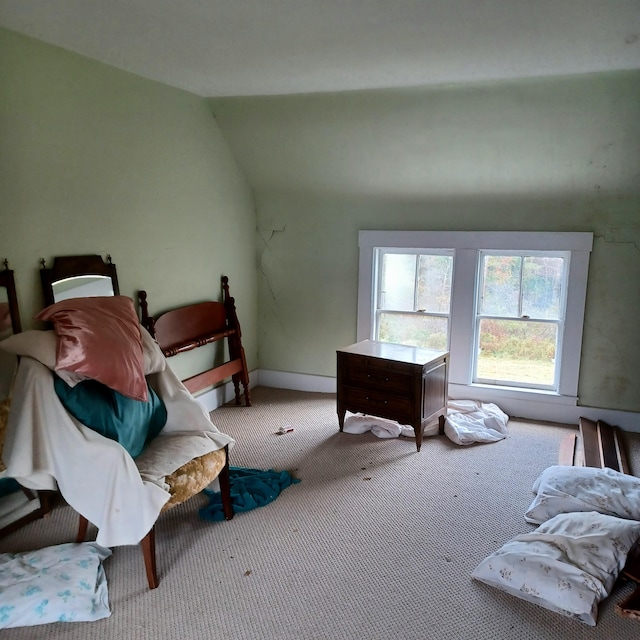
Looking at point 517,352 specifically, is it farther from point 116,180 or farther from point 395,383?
point 116,180

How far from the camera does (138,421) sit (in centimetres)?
245

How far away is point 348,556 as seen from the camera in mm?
2461

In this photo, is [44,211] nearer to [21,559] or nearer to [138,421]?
[138,421]

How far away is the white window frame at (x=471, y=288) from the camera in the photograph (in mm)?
3891

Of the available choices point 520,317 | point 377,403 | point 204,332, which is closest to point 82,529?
point 204,332

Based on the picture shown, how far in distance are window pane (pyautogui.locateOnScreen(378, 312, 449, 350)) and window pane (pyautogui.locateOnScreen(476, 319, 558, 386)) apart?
319 millimetres

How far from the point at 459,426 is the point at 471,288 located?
110cm

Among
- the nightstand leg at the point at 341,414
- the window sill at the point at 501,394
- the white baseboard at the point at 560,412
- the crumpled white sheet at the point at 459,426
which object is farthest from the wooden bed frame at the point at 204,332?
the window sill at the point at 501,394

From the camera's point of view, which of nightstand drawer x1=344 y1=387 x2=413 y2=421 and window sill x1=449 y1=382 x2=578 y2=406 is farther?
window sill x1=449 y1=382 x2=578 y2=406

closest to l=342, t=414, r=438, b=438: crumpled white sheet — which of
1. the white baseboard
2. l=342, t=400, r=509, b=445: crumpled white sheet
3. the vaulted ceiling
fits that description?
l=342, t=400, r=509, b=445: crumpled white sheet

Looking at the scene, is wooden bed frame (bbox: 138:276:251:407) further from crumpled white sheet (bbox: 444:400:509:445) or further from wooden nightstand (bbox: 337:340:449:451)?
crumpled white sheet (bbox: 444:400:509:445)

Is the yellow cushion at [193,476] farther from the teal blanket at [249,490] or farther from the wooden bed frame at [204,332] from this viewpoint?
the wooden bed frame at [204,332]

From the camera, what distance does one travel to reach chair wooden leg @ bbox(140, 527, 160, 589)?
2.19m

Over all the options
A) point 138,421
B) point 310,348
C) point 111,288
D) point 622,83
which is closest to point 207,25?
point 111,288
